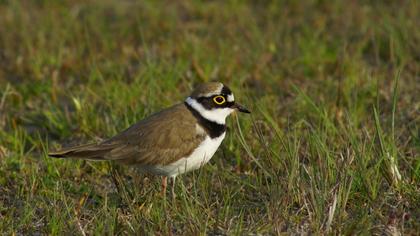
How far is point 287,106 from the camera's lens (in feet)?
22.4

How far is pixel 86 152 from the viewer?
519 cm

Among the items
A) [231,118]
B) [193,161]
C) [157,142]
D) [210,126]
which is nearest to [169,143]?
[157,142]

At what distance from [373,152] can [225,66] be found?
2.52m

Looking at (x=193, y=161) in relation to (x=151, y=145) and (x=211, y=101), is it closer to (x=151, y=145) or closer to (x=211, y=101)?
(x=151, y=145)

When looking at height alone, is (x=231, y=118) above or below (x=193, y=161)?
below

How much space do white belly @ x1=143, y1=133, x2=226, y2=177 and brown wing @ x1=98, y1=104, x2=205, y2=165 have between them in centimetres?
3

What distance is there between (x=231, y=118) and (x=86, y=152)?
1562 millimetres

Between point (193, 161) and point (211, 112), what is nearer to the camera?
point (193, 161)

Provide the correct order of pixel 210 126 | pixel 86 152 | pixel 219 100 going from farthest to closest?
pixel 219 100 → pixel 210 126 → pixel 86 152

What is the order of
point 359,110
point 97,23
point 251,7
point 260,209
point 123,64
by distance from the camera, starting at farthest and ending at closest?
point 251,7 → point 97,23 → point 123,64 → point 359,110 → point 260,209

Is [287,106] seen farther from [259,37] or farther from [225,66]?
[259,37]

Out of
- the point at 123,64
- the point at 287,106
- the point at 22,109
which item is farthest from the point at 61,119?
the point at 287,106

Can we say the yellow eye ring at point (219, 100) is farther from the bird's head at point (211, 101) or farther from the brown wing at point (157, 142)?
the brown wing at point (157, 142)

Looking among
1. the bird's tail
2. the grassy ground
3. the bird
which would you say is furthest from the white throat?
the bird's tail
